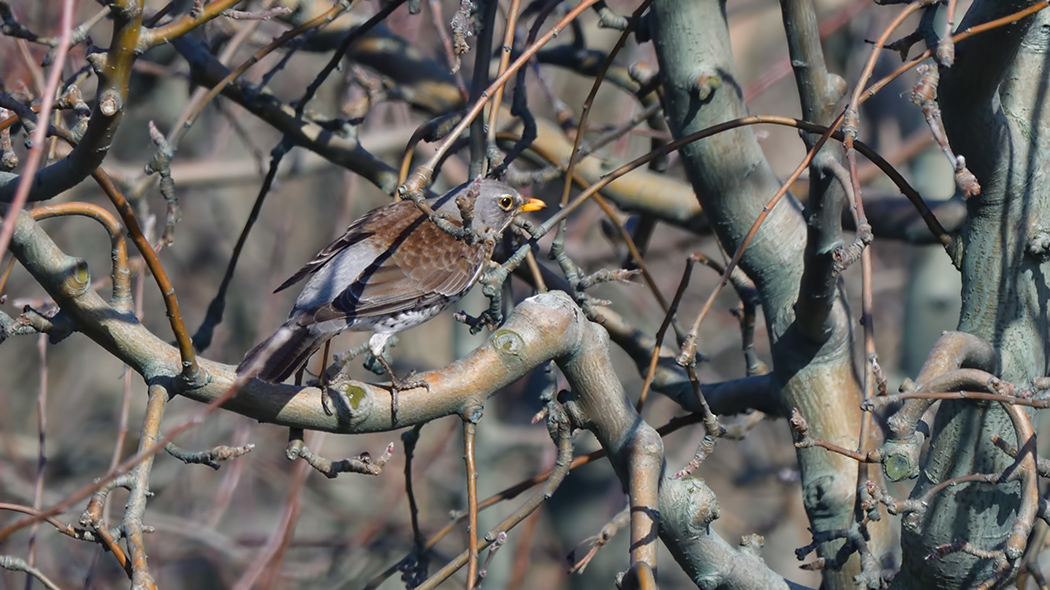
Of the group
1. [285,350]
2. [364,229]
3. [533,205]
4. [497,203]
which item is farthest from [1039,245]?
[364,229]

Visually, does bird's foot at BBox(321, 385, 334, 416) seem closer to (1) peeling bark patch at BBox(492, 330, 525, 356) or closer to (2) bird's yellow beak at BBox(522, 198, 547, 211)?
(1) peeling bark patch at BBox(492, 330, 525, 356)

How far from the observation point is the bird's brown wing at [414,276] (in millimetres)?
3262

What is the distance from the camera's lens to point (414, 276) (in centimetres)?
350

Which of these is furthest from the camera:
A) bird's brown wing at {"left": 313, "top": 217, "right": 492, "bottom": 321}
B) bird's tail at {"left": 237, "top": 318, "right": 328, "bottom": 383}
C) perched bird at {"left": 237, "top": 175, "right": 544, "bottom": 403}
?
bird's brown wing at {"left": 313, "top": 217, "right": 492, "bottom": 321}

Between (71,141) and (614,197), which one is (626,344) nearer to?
(614,197)

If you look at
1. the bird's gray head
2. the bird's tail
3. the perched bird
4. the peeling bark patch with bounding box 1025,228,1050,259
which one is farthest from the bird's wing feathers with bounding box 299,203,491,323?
the peeling bark patch with bounding box 1025,228,1050,259

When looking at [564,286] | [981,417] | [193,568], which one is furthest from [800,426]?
[193,568]

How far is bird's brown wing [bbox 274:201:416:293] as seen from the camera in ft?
11.3

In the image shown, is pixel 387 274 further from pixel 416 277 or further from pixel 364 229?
pixel 364 229

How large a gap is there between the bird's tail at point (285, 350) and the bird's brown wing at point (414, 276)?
0.31m

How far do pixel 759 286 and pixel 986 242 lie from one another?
0.77 metres

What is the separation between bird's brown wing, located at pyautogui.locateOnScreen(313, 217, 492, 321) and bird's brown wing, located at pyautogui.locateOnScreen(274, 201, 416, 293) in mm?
96

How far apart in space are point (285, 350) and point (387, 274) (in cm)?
90

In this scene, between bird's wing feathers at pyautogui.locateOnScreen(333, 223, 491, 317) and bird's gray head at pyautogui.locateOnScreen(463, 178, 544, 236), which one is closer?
bird's wing feathers at pyautogui.locateOnScreen(333, 223, 491, 317)
